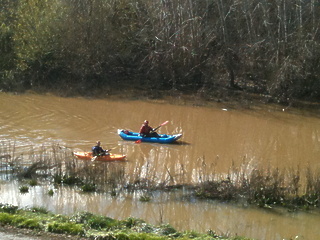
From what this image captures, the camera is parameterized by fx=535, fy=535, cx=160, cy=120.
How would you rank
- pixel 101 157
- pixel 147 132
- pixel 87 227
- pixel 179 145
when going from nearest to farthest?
pixel 87 227 < pixel 101 157 < pixel 179 145 < pixel 147 132

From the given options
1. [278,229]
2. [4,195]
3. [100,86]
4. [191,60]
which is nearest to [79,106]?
[100,86]

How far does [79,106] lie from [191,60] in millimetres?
7090

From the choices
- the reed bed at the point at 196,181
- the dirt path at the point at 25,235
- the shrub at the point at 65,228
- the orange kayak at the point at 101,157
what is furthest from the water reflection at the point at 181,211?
the orange kayak at the point at 101,157

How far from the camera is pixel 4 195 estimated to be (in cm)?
1275

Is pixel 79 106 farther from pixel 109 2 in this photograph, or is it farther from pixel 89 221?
pixel 89 221

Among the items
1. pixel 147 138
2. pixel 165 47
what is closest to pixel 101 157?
pixel 147 138

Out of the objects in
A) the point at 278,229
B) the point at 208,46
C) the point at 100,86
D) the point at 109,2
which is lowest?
the point at 278,229

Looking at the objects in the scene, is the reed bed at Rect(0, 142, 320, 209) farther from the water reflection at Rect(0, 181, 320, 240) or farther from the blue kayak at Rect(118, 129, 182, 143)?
the blue kayak at Rect(118, 129, 182, 143)

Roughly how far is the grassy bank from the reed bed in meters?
3.41

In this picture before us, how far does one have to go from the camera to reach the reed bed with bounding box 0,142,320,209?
1301cm

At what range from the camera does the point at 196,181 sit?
14.7 meters

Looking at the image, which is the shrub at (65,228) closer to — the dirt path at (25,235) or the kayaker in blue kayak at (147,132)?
the dirt path at (25,235)

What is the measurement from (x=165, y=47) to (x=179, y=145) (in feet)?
34.4

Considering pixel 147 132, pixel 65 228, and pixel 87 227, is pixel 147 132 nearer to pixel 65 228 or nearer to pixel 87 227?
pixel 87 227
